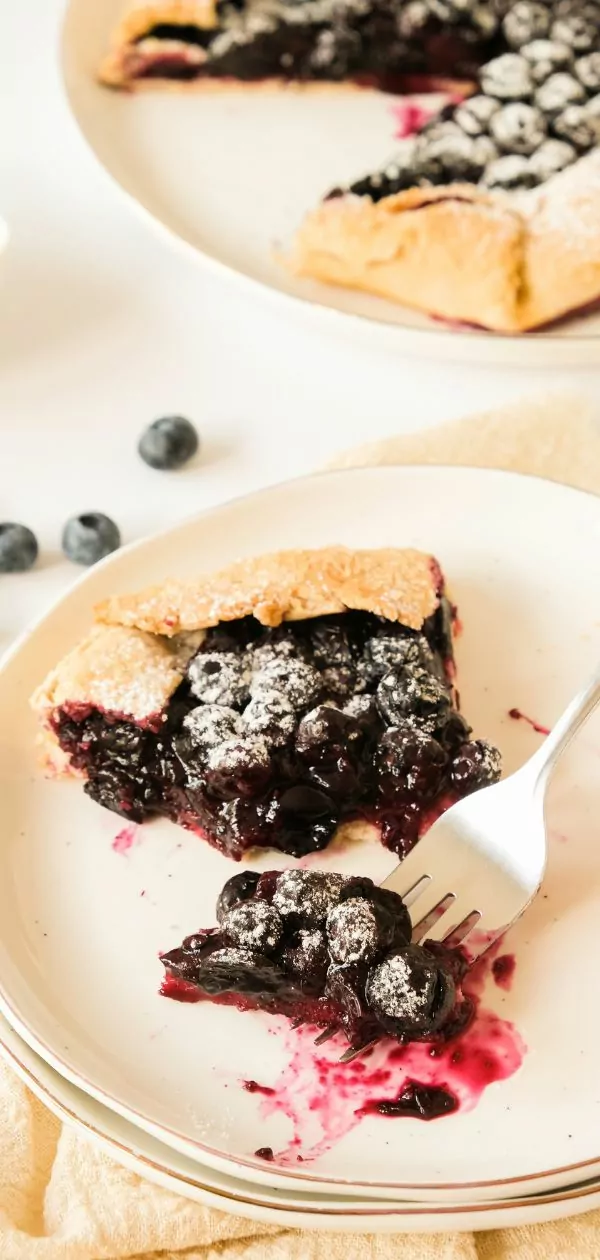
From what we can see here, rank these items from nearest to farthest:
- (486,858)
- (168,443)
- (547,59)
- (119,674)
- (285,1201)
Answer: (285,1201) < (486,858) < (119,674) < (168,443) < (547,59)

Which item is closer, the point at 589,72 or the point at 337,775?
the point at 337,775

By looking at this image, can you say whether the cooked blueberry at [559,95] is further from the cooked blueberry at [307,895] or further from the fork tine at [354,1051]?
the fork tine at [354,1051]

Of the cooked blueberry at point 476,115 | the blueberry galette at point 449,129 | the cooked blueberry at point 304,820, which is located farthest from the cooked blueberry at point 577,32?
the cooked blueberry at point 304,820

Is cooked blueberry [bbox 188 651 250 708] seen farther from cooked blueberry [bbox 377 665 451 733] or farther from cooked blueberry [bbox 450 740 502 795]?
cooked blueberry [bbox 450 740 502 795]

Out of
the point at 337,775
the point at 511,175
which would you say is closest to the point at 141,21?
the point at 511,175

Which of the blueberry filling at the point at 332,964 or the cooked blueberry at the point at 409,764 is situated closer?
the blueberry filling at the point at 332,964

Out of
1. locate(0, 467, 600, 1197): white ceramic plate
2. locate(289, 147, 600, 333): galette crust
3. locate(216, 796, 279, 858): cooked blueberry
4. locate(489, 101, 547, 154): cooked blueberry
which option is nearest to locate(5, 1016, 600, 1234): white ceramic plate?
locate(0, 467, 600, 1197): white ceramic plate

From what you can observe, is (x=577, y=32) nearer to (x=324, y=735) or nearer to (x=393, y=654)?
(x=393, y=654)
